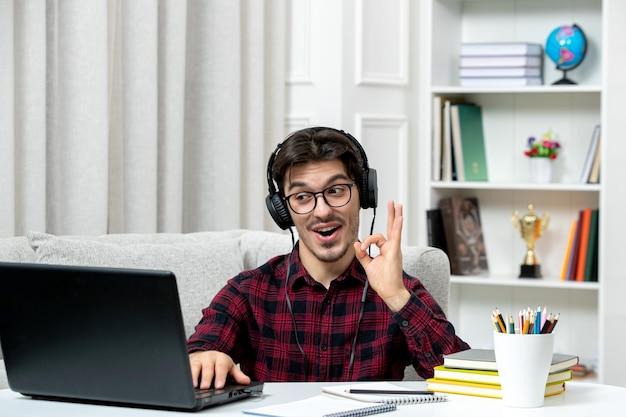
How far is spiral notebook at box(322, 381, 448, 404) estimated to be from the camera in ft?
4.46

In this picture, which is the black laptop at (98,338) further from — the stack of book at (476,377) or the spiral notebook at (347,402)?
the stack of book at (476,377)

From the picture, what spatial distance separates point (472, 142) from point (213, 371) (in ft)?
8.41

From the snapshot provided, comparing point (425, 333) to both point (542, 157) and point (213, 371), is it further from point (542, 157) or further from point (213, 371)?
point (542, 157)

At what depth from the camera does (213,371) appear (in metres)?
1.47

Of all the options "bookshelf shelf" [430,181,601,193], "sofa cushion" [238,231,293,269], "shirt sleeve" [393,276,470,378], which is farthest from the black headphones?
"bookshelf shelf" [430,181,601,193]

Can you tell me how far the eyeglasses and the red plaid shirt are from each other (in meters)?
0.12

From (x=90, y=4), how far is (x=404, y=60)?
1.45 m

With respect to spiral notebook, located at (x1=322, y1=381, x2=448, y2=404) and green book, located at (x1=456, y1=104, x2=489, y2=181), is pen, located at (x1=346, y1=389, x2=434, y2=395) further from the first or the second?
green book, located at (x1=456, y1=104, x2=489, y2=181)

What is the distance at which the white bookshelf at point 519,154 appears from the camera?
377 centimetres

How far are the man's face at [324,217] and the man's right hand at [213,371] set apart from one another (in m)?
0.45

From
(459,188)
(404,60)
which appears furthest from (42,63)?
(459,188)

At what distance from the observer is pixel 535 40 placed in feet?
12.7

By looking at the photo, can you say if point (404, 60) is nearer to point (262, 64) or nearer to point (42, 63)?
point (262, 64)

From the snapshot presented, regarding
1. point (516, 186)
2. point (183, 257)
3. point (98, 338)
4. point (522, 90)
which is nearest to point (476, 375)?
point (98, 338)
